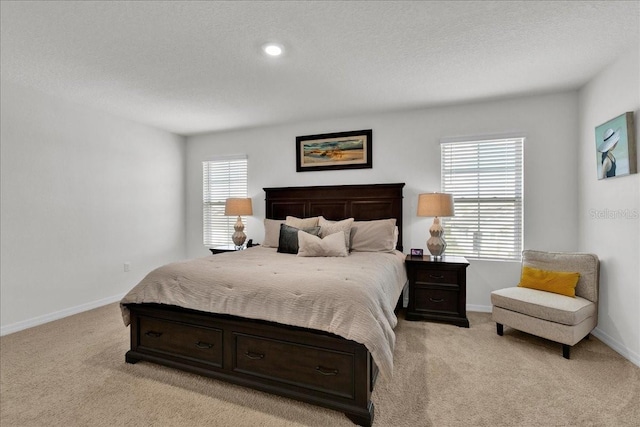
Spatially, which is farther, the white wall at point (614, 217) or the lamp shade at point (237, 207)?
the lamp shade at point (237, 207)

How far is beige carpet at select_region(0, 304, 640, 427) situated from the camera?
1843mm

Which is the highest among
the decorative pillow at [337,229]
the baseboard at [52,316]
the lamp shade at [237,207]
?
the lamp shade at [237,207]

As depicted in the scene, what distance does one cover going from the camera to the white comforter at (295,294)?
1.83 metres

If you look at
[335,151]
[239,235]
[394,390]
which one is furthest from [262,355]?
[335,151]

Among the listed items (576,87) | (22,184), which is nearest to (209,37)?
(22,184)

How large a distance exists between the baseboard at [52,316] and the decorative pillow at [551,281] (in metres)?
4.96

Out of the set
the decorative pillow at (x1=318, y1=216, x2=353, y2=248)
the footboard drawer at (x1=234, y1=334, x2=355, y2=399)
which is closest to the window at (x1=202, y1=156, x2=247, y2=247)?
the decorative pillow at (x1=318, y1=216, x2=353, y2=248)

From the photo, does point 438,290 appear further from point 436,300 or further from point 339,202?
point 339,202

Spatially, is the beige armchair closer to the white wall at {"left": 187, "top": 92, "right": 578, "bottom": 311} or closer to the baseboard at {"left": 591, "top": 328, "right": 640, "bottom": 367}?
the baseboard at {"left": 591, "top": 328, "right": 640, "bottom": 367}

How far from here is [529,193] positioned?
3.58m

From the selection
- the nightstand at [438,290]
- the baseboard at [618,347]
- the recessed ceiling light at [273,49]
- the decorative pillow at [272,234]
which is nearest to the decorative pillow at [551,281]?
the baseboard at [618,347]

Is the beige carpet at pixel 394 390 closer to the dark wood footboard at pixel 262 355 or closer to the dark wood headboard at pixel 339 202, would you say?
the dark wood footboard at pixel 262 355

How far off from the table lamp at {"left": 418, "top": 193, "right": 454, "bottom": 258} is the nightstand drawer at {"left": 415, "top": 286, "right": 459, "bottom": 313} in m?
0.44

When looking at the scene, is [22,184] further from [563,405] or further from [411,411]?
[563,405]
